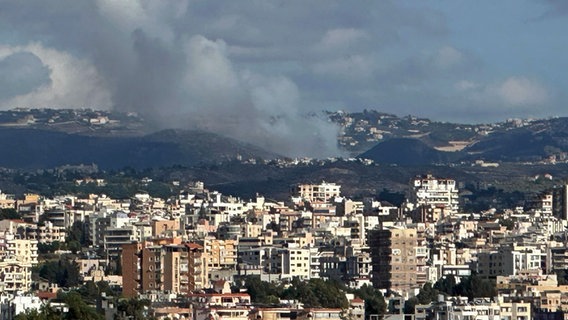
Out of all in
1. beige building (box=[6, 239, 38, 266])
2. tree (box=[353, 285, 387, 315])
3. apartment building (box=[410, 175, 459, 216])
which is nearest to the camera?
tree (box=[353, 285, 387, 315])

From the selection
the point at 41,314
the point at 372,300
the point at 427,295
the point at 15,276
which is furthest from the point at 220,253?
the point at 41,314

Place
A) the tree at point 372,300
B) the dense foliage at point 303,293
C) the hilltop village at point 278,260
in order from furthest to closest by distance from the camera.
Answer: the tree at point 372,300, the dense foliage at point 303,293, the hilltop village at point 278,260

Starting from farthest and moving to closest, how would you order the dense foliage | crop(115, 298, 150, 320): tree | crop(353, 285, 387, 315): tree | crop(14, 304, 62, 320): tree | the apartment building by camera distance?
1. the apartment building
2. crop(353, 285, 387, 315): tree
3. the dense foliage
4. crop(115, 298, 150, 320): tree
5. crop(14, 304, 62, 320): tree

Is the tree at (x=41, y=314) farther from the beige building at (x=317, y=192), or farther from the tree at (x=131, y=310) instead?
the beige building at (x=317, y=192)

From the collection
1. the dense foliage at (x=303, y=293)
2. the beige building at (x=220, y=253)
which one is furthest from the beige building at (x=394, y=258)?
the dense foliage at (x=303, y=293)

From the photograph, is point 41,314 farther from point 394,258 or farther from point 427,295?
point 394,258

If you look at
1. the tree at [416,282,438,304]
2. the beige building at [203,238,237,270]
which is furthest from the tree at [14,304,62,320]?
the beige building at [203,238,237,270]

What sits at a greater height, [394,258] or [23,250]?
[23,250]

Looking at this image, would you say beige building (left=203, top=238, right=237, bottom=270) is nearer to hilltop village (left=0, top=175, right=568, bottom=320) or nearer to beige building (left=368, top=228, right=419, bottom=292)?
hilltop village (left=0, top=175, right=568, bottom=320)
